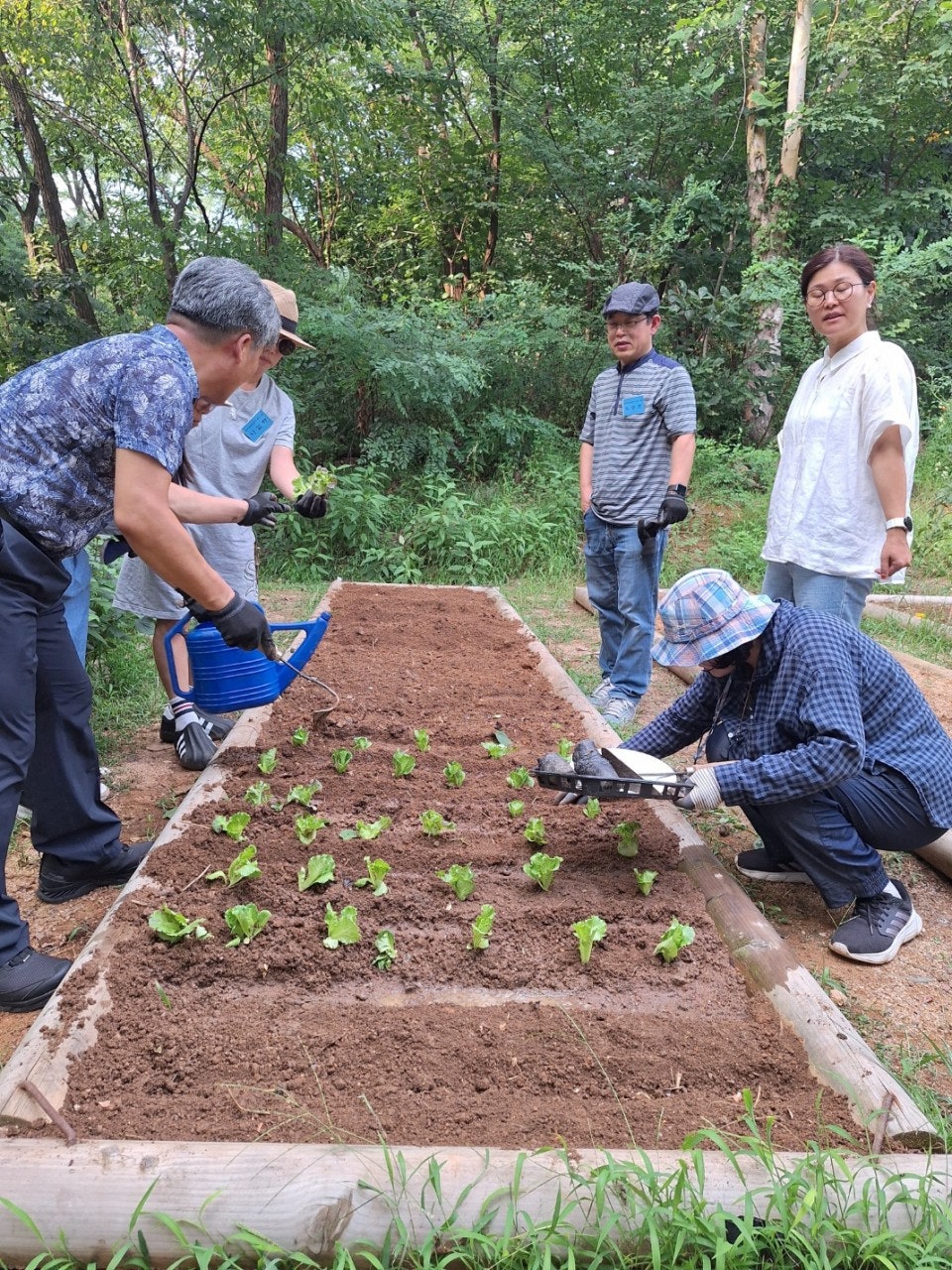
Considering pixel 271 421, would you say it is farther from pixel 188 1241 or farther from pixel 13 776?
pixel 188 1241

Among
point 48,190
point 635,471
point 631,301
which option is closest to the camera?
point 631,301

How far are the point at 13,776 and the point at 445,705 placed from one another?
2.11m

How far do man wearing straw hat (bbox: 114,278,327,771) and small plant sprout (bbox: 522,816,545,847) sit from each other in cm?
160

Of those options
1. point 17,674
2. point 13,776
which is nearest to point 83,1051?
point 13,776

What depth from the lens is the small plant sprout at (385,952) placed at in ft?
7.38

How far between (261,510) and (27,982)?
1814 millimetres

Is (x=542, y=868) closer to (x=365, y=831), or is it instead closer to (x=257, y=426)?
(x=365, y=831)

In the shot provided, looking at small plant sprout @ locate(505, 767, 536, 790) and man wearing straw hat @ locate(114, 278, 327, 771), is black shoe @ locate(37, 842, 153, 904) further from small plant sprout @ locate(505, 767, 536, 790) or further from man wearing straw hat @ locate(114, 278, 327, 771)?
small plant sprout @ locate(505, 767, 536, 790)

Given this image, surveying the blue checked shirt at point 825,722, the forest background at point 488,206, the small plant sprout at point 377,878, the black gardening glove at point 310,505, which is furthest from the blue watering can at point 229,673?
the forest background at point 488,206

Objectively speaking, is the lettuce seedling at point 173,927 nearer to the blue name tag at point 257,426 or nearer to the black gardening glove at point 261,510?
the black gardening glove at point 261,510

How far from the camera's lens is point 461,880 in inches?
99.3

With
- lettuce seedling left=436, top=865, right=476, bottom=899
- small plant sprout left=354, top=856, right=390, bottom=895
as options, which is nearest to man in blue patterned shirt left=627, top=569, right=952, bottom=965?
lettuce seedling left=436, top=865, right=476, bottom=899

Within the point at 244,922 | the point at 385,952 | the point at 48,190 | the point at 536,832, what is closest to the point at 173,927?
the point at 244,922

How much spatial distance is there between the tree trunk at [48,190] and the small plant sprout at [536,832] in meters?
8.52
